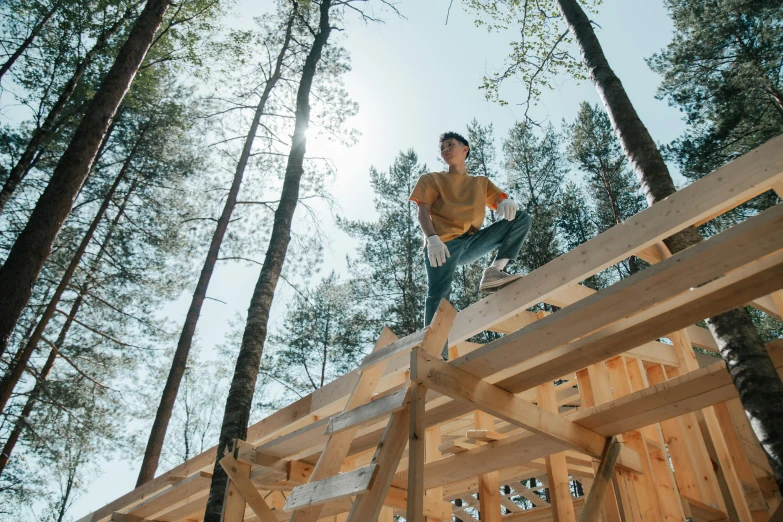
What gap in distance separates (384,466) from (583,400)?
8.00 feet

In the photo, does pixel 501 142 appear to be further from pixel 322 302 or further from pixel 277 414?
pixel 277 414

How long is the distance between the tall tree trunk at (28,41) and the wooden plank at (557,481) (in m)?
10.7

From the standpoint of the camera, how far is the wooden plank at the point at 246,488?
12.2ft

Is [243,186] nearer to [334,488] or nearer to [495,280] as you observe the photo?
[495,280]

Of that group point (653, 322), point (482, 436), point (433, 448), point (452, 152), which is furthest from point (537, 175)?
point (653, 322)

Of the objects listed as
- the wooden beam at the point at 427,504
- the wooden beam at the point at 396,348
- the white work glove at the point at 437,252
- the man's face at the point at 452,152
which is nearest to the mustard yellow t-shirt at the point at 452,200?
the man's face at the point at 452,152

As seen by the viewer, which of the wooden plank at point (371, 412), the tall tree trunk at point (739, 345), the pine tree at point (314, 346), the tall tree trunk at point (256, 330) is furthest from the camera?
the pine tree at point (314, 346)

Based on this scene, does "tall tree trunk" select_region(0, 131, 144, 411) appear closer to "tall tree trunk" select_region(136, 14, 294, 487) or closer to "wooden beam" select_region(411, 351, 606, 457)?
"tall tree trunk" select_region(136, 14, 294, 487)

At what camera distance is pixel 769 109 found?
12.6 meters

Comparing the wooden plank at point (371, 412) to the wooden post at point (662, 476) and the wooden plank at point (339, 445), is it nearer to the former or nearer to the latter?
the wooden plank at point (339, 445)

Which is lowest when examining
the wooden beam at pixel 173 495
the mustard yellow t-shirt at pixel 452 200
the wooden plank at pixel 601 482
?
the wooden plank at pixel 601 482

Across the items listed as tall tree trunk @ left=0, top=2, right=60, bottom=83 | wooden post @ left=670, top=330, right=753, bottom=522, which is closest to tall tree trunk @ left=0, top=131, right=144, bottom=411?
tall tree trunk @ left=0, top=2, right=60, bottom=83

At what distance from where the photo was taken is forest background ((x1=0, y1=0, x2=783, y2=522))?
9781 millimetres

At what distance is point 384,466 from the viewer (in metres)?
2.41
